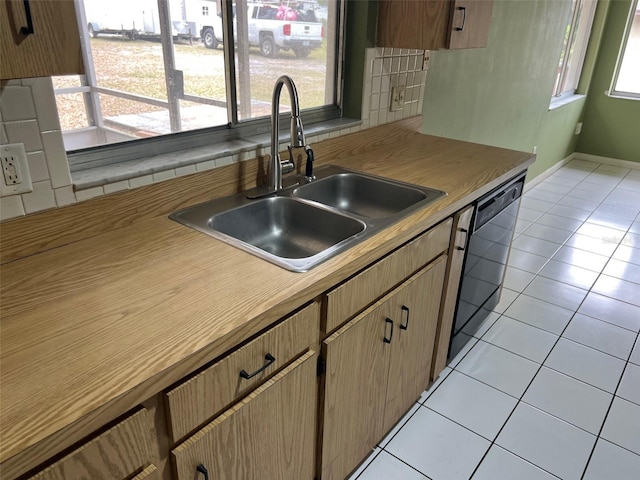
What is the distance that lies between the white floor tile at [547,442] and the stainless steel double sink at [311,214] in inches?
38.7

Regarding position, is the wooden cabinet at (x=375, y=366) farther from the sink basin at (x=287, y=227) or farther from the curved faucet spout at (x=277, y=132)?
A: the curved faucet spout at (x=277, y=132)

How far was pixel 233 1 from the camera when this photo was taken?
1.59m

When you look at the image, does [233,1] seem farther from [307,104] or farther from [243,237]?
[243,237]

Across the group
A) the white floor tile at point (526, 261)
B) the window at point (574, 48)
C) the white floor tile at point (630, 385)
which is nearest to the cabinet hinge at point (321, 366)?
the white floor tile at point (630, 385)

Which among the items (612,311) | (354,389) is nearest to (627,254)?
(612,311)

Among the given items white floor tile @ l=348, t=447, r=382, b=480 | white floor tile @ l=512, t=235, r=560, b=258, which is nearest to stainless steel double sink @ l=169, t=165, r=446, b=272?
white floor tile @ l=348, t=447, r=382, b=480

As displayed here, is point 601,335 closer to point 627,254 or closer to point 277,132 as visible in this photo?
point 627,254

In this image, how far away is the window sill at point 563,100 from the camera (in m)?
4.54

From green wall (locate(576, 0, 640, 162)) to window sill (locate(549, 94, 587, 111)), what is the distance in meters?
0.23

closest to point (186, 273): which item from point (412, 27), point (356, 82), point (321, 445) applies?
point (321, 445)

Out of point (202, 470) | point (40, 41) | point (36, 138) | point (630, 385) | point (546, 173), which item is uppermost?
point (40, 41)

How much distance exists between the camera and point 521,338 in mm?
2441

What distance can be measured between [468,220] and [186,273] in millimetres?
1129

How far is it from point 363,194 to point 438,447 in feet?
3.26
